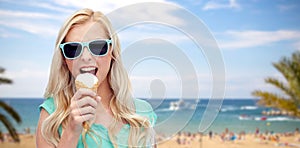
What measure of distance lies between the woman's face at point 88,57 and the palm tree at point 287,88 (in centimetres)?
586

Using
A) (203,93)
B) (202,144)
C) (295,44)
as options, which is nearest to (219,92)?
(203,93)

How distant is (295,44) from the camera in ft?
46.9

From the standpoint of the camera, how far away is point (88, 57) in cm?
93

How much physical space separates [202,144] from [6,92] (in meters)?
6.24

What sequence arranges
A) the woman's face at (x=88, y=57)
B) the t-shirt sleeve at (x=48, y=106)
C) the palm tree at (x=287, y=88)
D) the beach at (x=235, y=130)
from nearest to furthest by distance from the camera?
the woman's face at (x=88, y=57)
the t-shirt sleeve at (x=48, y=106)
the palm tree at (x=287, y=88)
the beach at (x=235, y=130)

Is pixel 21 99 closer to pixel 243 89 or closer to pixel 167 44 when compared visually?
pixel 243 89

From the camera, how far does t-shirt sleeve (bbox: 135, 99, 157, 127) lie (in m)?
1.00

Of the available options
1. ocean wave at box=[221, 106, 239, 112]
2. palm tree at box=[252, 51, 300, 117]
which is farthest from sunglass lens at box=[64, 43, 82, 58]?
ocean wave at box=[221, 106, 239, 112]

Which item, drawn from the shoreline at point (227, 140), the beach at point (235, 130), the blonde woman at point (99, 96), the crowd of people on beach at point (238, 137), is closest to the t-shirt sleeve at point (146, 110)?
the blonde woman at point (99, 96)

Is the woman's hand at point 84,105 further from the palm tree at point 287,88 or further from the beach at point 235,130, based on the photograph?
the beach at point 235,130

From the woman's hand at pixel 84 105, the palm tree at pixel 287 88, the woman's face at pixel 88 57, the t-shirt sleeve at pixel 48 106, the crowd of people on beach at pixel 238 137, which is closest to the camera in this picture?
the woman's hand at pixel 84 105

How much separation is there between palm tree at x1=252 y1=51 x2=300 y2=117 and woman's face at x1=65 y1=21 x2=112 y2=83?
586cm

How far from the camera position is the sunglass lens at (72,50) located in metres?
0.93

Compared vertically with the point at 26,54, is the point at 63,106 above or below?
below
